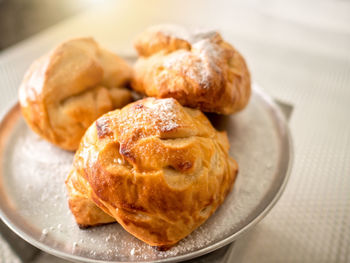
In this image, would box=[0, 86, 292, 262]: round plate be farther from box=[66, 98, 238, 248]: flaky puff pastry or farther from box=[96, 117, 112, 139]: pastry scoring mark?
box=[96, 117, 112, 139]: pastry scoring mark

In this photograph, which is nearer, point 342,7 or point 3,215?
point 3,215

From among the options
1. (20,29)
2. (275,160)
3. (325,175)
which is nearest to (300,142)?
(325,175)

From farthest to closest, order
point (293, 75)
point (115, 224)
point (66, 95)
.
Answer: point (293, 75) → point (66, 95) → point (115, 224)

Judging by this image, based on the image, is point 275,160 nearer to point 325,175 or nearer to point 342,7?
point 325,175

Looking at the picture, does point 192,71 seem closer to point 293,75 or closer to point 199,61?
point 199,61

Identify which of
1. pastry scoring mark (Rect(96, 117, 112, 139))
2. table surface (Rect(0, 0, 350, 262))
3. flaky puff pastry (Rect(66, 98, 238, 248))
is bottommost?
table surface (Rect(0, 0, 350, 262))

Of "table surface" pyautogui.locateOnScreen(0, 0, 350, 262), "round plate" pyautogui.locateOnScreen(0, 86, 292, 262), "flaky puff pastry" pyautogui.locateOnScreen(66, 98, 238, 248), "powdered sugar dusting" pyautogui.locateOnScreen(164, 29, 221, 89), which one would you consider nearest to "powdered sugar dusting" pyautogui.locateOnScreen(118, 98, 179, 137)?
"flaky puff pastry" pyautogui.locateOnScreen(66, 98, 238, 248)

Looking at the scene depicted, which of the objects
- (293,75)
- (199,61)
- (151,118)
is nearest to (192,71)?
(199,61)
